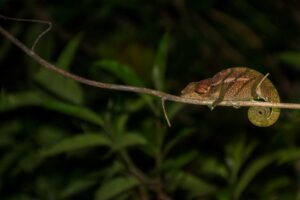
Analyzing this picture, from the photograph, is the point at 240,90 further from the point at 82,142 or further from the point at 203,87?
the point at 82,142

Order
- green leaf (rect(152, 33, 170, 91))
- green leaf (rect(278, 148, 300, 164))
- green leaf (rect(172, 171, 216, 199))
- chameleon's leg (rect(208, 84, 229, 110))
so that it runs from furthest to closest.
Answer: green leaf (rect(172, 171, 216, 199)) → green leaf (rect(152, 33, 170, 91)) → green leaf (rect(278, 148, 300, 164)) → chameleon's leg (rect(208, 84, 229, 110))

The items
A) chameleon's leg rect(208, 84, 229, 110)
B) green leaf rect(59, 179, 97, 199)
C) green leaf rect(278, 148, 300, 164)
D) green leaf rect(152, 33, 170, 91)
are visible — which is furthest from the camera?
green leaf rect(59, 179, 97, 199)

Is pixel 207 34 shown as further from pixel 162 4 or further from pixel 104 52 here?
pixel 104 52

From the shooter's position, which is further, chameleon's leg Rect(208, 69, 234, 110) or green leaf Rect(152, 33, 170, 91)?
green leaf Rect(152, 33, 170, 91)

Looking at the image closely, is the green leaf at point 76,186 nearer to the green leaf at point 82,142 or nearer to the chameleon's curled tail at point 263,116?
the green leaf at point 82,142

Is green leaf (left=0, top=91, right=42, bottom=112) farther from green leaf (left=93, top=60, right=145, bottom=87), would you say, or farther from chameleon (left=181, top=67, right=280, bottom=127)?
chameleon (left=181, top=67, right=280, bottom=127)

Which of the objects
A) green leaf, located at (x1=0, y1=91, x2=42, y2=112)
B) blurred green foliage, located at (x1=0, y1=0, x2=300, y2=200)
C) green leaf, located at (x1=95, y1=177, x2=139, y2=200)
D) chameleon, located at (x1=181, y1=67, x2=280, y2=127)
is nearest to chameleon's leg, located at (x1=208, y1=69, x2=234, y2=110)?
chameleon, located at (x1=181, y1=67, x2=280, y2=127)

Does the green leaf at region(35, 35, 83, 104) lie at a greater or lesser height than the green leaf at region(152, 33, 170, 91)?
lesser
